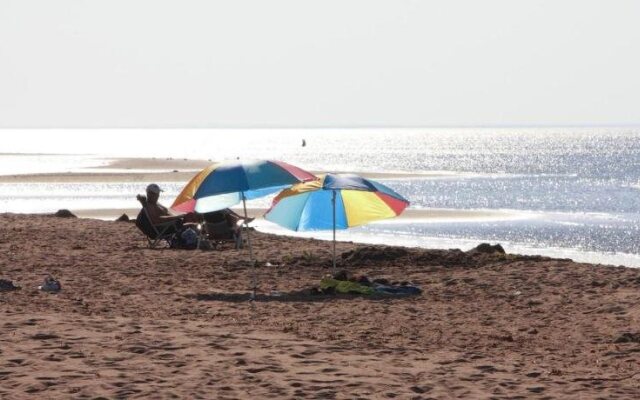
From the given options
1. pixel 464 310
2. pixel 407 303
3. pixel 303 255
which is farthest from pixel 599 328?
pixel 303 255

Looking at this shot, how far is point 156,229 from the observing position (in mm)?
17609

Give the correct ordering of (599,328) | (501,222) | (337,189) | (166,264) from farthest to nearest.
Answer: (501,222) < (166,264) < (337,189) < (599,328)

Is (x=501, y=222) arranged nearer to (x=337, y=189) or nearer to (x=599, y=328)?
(x=337, y=189)

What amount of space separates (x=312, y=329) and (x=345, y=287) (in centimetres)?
247

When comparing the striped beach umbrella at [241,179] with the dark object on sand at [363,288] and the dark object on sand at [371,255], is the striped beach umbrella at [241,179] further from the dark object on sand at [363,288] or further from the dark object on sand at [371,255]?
the dark object on sand at [371,255]

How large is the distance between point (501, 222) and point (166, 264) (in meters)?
21.9

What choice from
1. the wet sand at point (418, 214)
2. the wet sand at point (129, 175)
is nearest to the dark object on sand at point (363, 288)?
the wet sand at point (418, 214)

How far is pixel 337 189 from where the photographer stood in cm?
1303

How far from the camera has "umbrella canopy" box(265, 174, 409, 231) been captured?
13.6 meters

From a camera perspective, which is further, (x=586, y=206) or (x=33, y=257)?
(x=586, y=206)

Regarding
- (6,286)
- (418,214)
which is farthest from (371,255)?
(418,214)

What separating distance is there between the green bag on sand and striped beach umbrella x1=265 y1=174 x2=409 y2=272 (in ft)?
3.36

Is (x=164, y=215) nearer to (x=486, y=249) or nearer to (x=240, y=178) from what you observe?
(x=486, y=249)

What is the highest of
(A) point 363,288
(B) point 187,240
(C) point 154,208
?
(C) point 154,208
